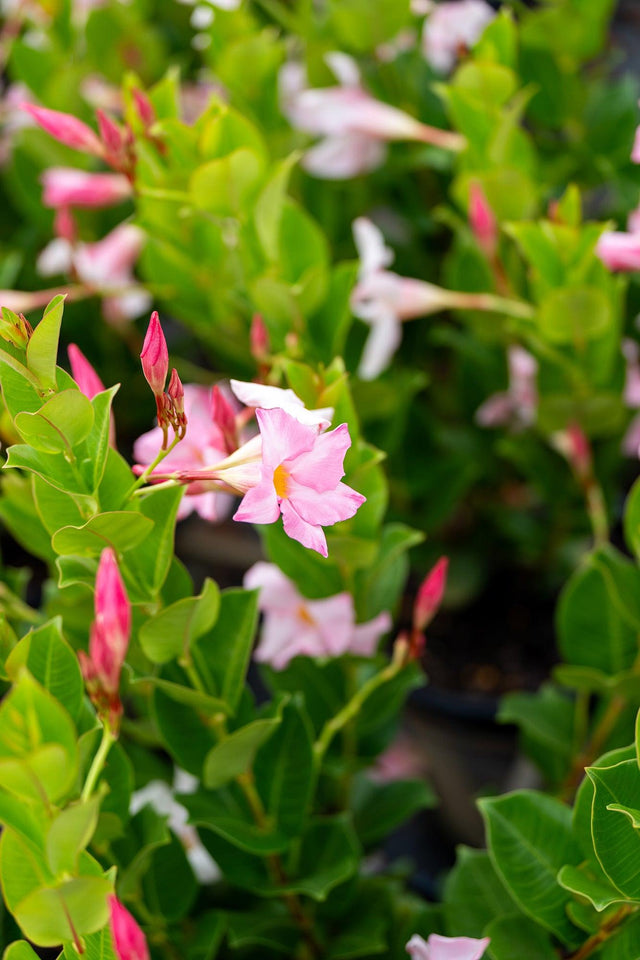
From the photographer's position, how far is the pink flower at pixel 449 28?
44.4 inches

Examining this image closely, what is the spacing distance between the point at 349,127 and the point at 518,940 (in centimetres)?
71

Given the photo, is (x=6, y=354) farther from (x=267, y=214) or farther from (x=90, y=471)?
(x=267, y=214)

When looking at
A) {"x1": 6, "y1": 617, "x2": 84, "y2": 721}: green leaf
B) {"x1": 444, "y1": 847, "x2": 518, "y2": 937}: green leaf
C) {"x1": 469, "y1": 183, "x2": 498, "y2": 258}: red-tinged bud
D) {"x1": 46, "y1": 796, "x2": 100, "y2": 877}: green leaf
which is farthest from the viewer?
{"x1": 469, "y1": 183, "x2": 498, "y2": 258}: red-tinged bud

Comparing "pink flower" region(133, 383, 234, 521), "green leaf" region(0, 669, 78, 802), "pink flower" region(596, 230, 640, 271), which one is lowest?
"pink flower" region(133, 383, 234, 521)

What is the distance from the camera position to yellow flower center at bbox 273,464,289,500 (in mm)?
447

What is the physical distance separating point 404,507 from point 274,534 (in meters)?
0.48

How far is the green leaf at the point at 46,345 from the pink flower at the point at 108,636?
3.2 inches

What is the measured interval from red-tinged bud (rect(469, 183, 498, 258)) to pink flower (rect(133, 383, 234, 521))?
28 centimetres

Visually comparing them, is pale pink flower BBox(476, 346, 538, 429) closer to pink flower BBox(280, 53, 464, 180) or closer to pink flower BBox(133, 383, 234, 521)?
pink flower BBox(280, 53, 464, 180)

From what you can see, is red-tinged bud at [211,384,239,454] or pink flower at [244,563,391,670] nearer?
red-tinged bud at [211,384,239,454]

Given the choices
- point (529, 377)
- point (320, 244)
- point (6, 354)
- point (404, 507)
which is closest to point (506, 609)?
point (404, 507)

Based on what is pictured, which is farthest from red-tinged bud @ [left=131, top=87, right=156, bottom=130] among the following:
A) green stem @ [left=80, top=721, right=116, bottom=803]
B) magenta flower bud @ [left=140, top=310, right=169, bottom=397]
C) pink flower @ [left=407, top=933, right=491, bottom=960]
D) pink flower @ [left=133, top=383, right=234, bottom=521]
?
pink flower @ [left=407, top=933, right=491, bottom=960]

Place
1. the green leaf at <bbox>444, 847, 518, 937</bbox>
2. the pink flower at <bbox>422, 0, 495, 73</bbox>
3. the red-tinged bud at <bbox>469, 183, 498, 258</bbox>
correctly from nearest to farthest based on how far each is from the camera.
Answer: the green leaf at <bbox>444, 847, 518, 937</bbox> → the red-tinged bud at <bbox>469, 183, 498, 258</bbox> → the pink flower at <bbox>422, 0, 495, 73</bbox>

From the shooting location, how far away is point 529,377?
3.09 feet
